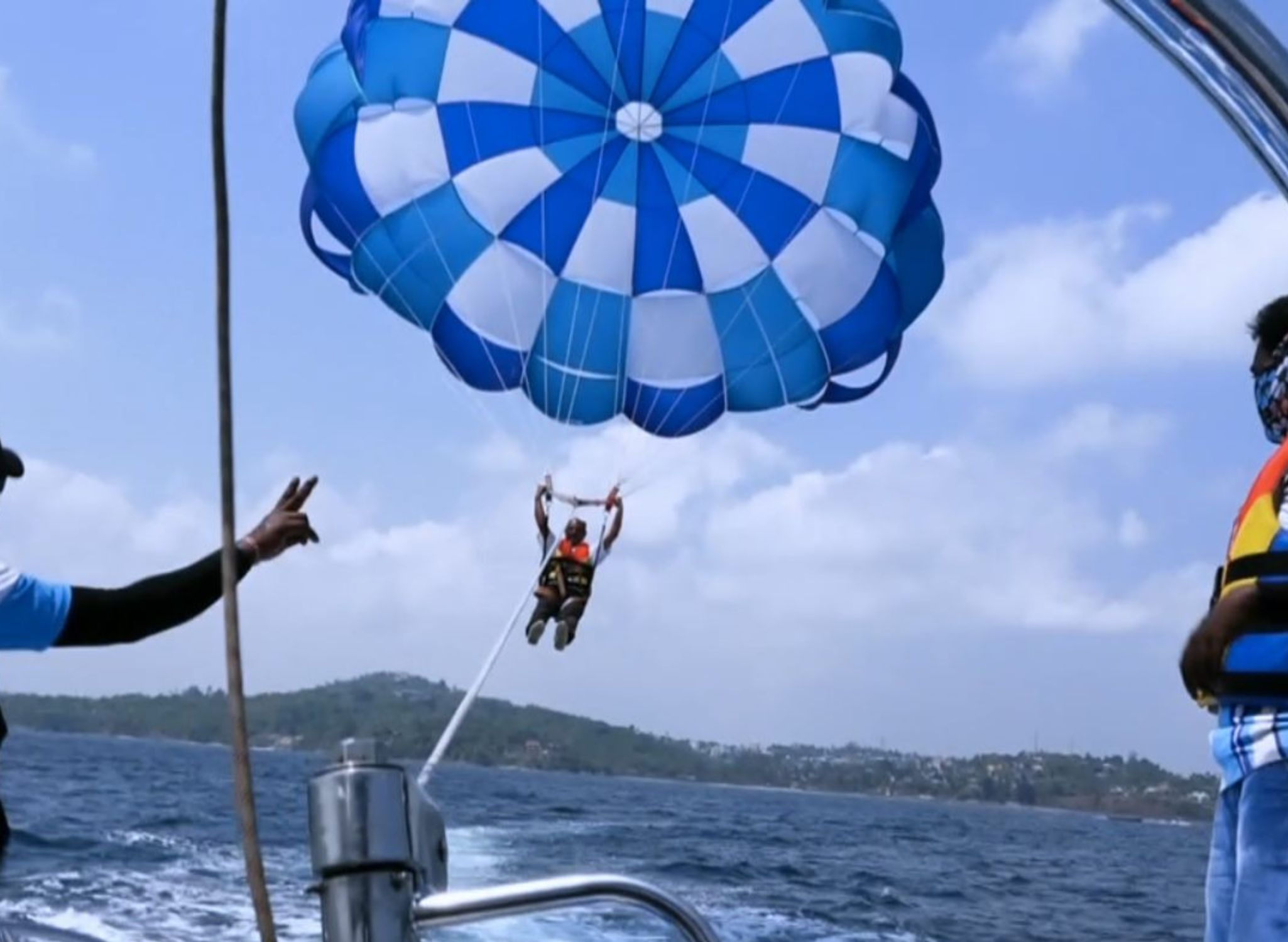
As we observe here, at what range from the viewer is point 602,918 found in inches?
459

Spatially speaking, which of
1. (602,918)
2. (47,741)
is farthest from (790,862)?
(47,741)

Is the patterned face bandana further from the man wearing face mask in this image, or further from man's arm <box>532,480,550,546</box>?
man's arm <box>532,480,550,546</box>

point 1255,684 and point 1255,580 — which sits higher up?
point 1255,580

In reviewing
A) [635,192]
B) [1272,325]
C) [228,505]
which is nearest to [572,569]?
[635,192]

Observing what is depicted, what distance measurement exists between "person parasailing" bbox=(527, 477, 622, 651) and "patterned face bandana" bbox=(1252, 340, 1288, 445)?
7.37 meters

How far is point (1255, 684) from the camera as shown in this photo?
78.3 inches

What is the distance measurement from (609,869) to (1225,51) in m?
14.2

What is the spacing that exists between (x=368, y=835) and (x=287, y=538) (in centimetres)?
65

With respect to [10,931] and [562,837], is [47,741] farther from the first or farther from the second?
[10,931]

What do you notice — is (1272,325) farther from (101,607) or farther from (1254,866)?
(101,607)

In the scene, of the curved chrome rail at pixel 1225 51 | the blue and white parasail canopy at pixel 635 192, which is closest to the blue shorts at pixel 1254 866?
the curved chrome rail at pixel 1225 51

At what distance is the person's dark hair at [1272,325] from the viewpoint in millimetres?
2043

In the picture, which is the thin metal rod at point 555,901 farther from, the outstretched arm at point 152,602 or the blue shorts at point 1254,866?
the blue shorts at point 1254,866

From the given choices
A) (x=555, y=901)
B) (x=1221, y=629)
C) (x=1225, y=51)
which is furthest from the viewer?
(x=1221, y=629)
